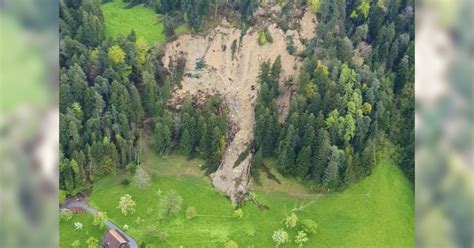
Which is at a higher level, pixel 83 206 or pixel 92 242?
pixel 83 206

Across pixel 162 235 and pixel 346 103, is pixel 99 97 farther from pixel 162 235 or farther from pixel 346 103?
pixel 346 103

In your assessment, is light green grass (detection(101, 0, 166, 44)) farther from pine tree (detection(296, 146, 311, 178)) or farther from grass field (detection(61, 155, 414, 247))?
pine tree (detection(296, 146, 311, 178))

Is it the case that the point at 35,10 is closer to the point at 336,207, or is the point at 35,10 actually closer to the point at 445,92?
the point at 445,92

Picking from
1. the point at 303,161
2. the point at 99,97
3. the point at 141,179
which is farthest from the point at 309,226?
the point at 99,97

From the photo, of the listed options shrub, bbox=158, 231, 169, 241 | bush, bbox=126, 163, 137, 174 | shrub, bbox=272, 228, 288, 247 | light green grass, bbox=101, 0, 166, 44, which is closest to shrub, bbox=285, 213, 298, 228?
shrub, bbox=272, 228, 288, 247

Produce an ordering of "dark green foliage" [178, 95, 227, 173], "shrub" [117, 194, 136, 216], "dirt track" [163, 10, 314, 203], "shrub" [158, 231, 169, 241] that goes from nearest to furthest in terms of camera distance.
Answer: "shrub" [158, 231, 169, 241] < "shrub" [117, 194, 136, 216] < "dark green foliage" [178, 95, 227, 173] < "dirt track" [163, 10, 314, 203]
